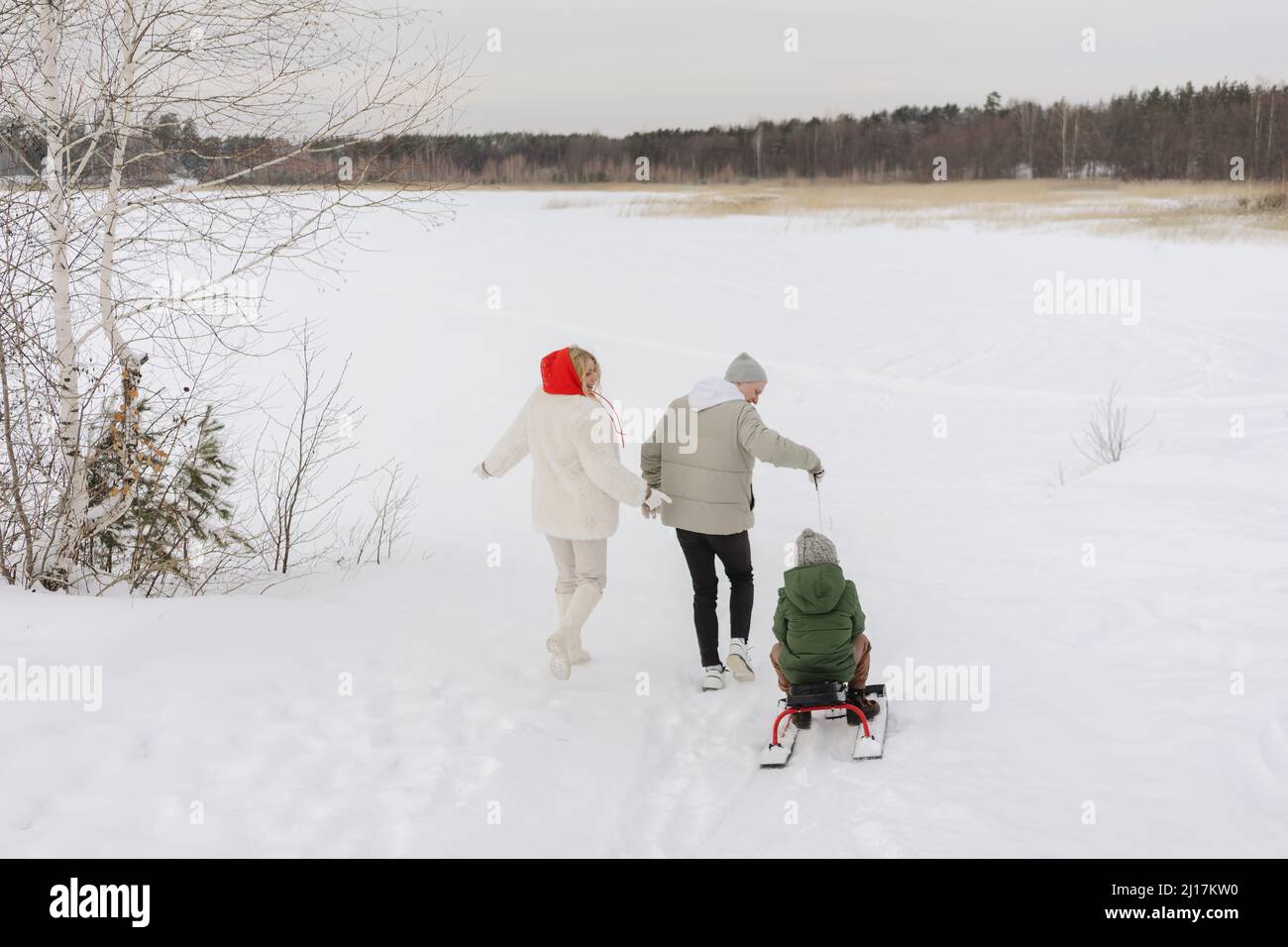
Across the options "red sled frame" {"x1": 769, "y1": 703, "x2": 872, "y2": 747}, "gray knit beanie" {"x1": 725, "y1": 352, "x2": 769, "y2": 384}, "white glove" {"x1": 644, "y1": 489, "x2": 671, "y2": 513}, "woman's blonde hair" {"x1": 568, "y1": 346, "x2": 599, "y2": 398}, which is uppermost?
"woman's blonde hair" {"x1": 568, "y1": 346, "x2": 599, "y2": 398}

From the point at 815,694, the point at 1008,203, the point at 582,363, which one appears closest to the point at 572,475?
the point at 582,363

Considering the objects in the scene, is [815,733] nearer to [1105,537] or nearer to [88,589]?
[1105,537]

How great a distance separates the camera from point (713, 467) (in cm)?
577

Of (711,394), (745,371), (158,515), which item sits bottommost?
(158,515)

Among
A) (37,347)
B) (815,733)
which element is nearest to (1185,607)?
(815,733)

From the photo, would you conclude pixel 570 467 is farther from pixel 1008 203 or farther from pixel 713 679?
pixel 1008 203

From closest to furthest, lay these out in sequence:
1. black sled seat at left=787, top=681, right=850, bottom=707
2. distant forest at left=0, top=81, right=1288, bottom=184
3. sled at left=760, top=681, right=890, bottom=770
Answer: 1. sled at left=760, top=681, right=890, bottom=770
2. black sled seat at left=787, top=681, right=850, bottom=707
3. distant forest at left=0, top=81, right=1288, bottom=184

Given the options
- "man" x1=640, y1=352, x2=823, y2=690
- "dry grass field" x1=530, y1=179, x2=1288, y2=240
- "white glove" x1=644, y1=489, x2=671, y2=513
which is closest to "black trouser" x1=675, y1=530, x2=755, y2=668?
"man" x1=640, y1=352, x2=823, y2=690

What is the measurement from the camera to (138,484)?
6789 millimetres

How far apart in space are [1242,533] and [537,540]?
5733mm

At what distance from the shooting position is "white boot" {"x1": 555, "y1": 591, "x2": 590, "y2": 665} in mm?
6039

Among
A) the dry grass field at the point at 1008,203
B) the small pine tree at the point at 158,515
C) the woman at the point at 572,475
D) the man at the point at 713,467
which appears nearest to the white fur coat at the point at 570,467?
the woman at the point at 572,475

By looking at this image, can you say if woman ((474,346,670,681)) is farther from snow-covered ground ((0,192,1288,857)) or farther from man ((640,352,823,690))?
snow-covered ground ((0,192,1288,857))

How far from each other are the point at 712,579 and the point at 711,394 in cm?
104
